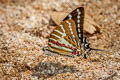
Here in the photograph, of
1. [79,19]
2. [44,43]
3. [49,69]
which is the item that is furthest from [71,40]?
[44,43]

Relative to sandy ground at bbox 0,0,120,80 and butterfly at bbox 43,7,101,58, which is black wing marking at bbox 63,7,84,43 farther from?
sandy ground at bbox 0,0,120,80

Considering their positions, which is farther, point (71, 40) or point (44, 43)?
point (44, 43)

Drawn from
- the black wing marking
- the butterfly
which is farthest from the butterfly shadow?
the black wing marking

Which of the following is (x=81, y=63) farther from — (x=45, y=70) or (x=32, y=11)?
(x=32, y=11)

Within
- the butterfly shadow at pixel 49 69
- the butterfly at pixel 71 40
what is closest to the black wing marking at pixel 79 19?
the butterfly at pixel 71 40

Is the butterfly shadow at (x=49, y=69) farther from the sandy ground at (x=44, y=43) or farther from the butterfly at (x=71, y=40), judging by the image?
the butterfly at (x=71, y=40)

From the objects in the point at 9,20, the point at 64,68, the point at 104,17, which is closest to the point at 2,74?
the point at 64,68

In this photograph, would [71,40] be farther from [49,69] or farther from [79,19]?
[49,69]
